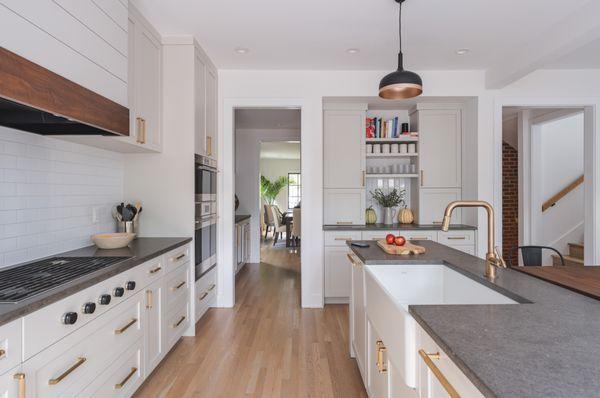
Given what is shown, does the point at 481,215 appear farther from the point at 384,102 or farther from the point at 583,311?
the point at 583,311

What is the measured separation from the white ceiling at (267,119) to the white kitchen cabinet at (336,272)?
7.43ft

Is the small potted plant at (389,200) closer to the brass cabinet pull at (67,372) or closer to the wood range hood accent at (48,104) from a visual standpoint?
the wood range hood accent at (48,104)

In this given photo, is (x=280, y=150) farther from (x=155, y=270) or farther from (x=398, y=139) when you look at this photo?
(x=155, y=270)

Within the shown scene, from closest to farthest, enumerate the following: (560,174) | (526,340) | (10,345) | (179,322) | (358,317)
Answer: (526,340) → (10,345) → (358,317) → (179,322) → (560,174)

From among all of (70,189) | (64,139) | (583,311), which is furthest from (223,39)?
(583,311)

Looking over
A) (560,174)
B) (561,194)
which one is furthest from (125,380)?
(560,174)

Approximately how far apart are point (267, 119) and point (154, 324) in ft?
12.9

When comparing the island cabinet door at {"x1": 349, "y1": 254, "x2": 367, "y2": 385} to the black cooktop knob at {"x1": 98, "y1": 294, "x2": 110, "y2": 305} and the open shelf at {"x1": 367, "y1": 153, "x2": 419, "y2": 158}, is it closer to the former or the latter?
the black cooktop knob at {"x1": 98, "y1": 294, "x2": 110, "y2": 305}

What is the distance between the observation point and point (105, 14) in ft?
6.19

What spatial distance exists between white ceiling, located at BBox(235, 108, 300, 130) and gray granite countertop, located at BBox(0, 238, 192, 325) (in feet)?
9.09

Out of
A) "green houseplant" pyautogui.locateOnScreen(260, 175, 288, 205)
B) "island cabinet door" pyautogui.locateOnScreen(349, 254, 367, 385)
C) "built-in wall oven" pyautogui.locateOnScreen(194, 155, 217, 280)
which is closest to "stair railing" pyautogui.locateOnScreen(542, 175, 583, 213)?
"island cabinet door" pyautogui.locateOnScreen(349, 254, 367, 385)

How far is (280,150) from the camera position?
9.38m

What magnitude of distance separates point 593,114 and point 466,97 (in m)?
1.40

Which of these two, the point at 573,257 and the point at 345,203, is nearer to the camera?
the point at 345,203
